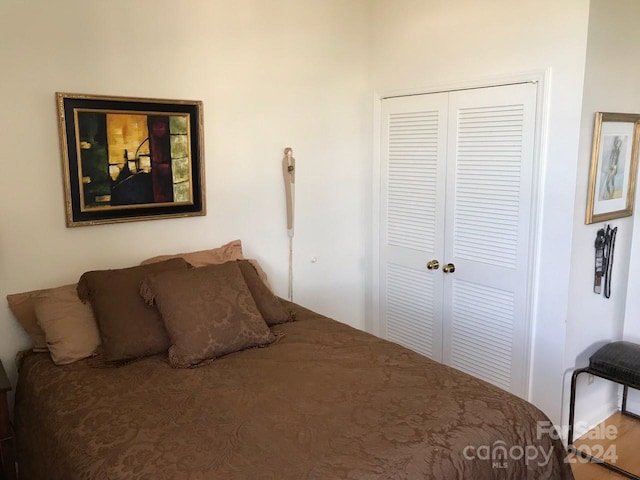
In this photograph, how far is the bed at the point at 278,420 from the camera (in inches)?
61.2

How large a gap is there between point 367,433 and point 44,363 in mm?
1471

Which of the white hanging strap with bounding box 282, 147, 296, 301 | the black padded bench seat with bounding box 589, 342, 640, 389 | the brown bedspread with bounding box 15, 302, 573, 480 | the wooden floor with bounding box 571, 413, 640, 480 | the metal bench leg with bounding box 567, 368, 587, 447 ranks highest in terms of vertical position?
the white hanging strap with bounding box 282, 147, 296, 301

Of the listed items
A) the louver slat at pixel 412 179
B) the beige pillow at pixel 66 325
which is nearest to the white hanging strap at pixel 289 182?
the louver slat at pixel 412 179

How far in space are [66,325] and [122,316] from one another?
253 millimetres

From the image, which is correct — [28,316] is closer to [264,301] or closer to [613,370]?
[264,301]

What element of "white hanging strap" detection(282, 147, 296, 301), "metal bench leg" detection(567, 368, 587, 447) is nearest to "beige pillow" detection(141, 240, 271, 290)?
"white hanging strap" detection(282, 147, 296, 301)

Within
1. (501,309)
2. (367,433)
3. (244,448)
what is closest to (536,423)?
(367,433)

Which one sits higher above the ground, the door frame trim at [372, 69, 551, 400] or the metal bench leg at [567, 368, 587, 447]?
the door frame trim at [372, 69, 551, 400]

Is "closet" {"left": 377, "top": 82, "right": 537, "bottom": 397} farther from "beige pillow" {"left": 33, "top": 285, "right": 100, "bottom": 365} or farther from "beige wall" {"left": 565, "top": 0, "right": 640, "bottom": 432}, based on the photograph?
"beige pillow" {"left": 33, "top": 285, "right": 100, "bottom": 365}

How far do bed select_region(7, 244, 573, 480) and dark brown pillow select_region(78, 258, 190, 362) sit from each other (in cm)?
6

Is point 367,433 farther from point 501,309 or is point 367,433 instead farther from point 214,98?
point 214,98

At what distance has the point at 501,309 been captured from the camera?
3.07 meters

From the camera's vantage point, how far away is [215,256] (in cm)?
298

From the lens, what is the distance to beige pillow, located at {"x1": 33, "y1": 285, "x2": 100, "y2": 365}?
2264mm
